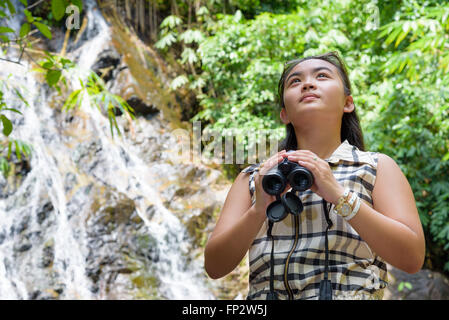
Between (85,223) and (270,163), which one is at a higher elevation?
(270,163)

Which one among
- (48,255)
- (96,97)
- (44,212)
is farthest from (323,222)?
(44,212)

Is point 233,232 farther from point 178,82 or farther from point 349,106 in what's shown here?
point 178,82

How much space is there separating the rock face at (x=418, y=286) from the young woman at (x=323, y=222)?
5.15 meters

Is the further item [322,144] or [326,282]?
[322,144]

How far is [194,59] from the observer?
7.66 meters

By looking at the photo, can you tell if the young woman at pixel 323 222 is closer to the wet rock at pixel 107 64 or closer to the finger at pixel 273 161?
the finger at pixel 273 161

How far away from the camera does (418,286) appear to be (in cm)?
583

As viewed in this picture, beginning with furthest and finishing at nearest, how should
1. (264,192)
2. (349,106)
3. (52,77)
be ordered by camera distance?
(52,77)
(349,106)
(264,192)

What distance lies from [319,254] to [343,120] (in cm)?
48

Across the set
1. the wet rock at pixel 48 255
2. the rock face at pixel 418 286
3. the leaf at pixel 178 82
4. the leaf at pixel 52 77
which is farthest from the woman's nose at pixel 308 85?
the leaf at pixel 178 82

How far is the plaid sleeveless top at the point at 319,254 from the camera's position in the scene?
3.11 feet
